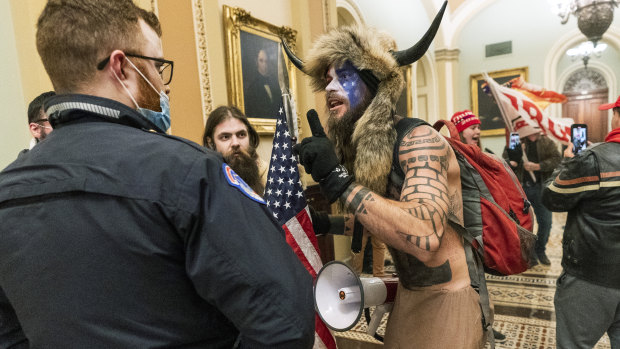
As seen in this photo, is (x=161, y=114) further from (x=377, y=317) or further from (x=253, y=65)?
(x=253, y=65)

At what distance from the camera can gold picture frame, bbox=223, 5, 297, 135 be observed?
3992mm

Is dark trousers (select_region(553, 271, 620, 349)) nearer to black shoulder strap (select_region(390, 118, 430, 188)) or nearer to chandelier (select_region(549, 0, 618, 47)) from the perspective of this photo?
black shoulder strap (select_region(390, 118, 430, 188))

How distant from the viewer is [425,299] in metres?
1.57

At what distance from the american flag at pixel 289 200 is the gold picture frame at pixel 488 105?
1050 cm

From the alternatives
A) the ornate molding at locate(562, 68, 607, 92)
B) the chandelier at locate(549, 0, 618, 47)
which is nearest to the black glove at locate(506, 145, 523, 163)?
the chandelier at locate(549, 0, 618, 47)

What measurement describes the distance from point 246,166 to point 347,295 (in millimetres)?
1350

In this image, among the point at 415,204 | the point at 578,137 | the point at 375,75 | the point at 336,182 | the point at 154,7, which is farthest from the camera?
the point at 578,137

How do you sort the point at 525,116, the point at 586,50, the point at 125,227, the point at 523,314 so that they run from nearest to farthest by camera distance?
the point at 125,227, the point at 523,314, the point at 525,116, the point at 586,50

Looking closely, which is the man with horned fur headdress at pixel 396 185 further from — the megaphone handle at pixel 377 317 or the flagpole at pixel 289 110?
the flagpole at pixel 289 110

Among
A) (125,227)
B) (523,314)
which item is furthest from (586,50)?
(125,227)

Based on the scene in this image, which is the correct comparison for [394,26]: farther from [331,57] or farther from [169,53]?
[331,57]

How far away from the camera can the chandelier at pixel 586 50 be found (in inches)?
382

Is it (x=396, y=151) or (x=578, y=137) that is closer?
(x=396, y=151)

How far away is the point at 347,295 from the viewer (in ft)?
5.27
